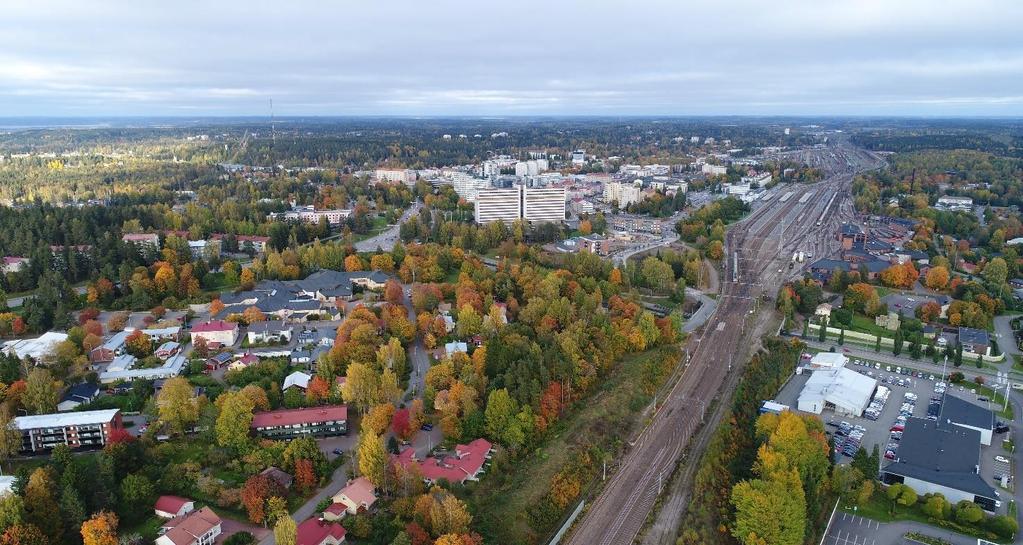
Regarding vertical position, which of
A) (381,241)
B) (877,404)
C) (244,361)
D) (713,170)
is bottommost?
(877,404)

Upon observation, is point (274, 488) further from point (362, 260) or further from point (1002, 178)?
point (1002, 178)

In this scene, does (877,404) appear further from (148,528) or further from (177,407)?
(177,407)

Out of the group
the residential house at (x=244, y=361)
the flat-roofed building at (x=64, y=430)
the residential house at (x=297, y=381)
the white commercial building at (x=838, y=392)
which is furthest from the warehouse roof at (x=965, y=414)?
the flat-roofed building at (x=64, y=430)

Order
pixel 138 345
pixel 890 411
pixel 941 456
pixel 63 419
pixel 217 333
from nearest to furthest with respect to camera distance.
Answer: pixel 941 456, pixel 63 419, pixel 890 411, pixel 138 345, pixel 217 333

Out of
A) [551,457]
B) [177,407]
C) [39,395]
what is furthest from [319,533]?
[39,395]

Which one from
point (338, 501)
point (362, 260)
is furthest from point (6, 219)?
point (338, 501)

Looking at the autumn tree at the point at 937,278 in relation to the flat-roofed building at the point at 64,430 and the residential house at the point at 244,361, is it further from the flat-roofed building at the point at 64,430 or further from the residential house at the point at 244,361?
the flat-roofed building at the point at 64,430
